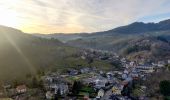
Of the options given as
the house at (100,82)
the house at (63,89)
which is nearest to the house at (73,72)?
the house at (100,82)

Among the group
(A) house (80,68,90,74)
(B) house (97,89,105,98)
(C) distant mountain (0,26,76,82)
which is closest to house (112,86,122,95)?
(B) house (97,89,105,98)

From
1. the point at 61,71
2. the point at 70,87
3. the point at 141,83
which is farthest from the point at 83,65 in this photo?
the point at 70,87

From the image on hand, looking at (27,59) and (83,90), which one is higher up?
(27,59)

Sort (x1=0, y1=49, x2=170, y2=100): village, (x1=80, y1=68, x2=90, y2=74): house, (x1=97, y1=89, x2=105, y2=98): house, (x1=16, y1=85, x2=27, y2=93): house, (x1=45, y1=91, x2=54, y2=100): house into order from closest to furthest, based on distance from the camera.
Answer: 1. (x1=45, y1=91, x2=54, y2=100): house
2. (x1=0, y1=49, x2=170, y2=100): village
3. (x1=16, y1=85, x2=27, y2=93): house
4. (x1=97, y1=89, x2=105, y2=98): house
5. (x1=80, y1=68, x2=90, y2=74): house

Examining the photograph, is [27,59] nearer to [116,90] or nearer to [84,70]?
[84,70]

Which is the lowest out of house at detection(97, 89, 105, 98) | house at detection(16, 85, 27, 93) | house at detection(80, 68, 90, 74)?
house at detection(97, 89, 105, 98)

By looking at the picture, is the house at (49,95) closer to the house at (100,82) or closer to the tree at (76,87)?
the tree at (76,87)

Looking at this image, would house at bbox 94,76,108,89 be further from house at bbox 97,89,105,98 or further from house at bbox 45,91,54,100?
house at bbox 45,91,54,100

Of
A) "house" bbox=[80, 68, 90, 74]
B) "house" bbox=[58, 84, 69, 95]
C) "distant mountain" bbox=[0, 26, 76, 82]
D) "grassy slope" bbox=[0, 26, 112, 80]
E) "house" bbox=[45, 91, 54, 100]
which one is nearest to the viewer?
"house" bbox=[45, 91, 54, 100]

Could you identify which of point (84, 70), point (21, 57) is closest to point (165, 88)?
point (84, 70)

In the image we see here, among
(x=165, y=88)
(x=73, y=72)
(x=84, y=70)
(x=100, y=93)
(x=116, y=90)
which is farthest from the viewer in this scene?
(x=84, y=70)

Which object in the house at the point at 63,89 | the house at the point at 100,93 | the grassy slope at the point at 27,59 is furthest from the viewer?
the grassy slope at the point at 27,59
